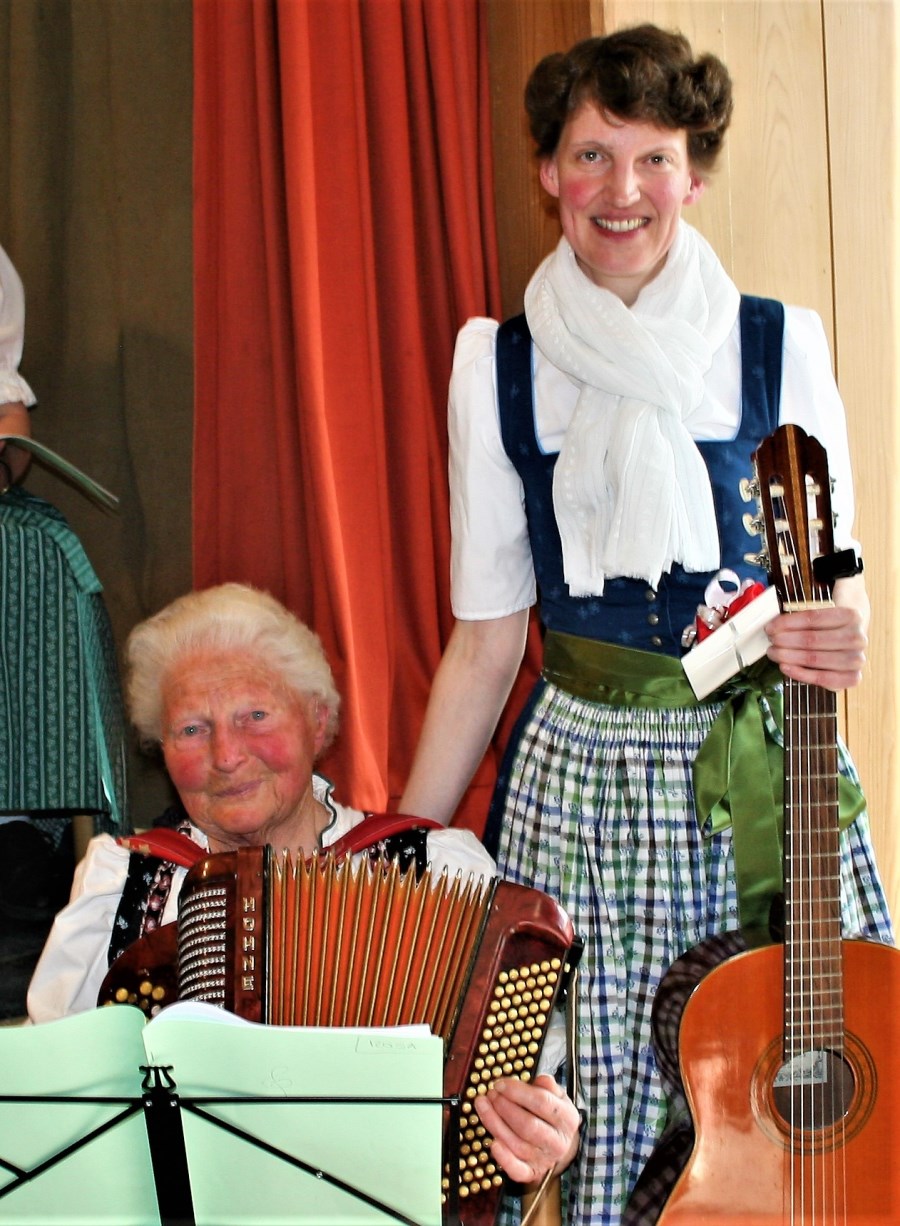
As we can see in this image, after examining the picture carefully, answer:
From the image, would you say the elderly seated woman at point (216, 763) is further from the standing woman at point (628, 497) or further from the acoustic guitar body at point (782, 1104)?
the acoustic guitar body at point (782, 1104)

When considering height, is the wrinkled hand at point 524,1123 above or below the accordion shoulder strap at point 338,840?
below

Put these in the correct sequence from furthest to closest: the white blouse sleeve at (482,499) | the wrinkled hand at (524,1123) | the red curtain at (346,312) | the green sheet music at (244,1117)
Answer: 1. the red curtain at (346,312)
2. the white blouse sleeve at (482,499)
3. the wrinkled hand at (524,1123)
4. the green sheet music at (244,1117)

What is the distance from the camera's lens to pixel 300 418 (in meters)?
2.32

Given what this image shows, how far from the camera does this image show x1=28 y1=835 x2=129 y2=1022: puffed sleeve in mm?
1754

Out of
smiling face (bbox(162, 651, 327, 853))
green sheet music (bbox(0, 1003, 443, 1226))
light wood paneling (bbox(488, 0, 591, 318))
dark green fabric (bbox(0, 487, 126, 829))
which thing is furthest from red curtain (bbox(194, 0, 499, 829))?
green sheet music (bbox(0, 1003, 443, 1226))

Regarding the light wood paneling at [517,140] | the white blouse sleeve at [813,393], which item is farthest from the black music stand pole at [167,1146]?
the light wood paneling at [517,140]

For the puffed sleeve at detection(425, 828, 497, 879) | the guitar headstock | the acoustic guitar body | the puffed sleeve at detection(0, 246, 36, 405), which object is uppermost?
the puffed sleeve at detection(0, 246, 36, 405)

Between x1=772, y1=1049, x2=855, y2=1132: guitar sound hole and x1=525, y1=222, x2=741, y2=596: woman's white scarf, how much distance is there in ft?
1.96

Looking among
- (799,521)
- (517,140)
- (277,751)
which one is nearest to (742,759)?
(799,521)

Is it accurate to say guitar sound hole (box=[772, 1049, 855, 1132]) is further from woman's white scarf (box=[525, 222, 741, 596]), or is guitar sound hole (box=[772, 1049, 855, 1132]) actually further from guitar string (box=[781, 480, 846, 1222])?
woman's white scarf (box=[525, 222, 741, 596])

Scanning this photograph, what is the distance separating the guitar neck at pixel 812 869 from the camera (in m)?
1.53

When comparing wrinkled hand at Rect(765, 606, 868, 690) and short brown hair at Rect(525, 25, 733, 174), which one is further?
short brown hair at Rect(525, 25, 733, 174)

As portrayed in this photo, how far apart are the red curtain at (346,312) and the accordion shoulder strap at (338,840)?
1.59ft

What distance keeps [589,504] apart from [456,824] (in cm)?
81
